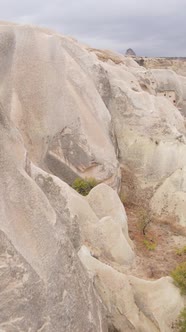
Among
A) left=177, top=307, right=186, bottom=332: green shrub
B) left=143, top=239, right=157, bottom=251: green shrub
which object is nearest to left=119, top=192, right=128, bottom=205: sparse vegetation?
left=143, top=239, right=157, bottom=251: green shrub

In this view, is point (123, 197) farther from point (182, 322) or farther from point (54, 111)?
point (182, 322)

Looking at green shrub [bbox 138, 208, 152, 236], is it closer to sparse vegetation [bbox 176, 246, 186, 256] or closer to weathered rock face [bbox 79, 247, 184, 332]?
sparse vegetation [bbox 176, 246, 186, 256]

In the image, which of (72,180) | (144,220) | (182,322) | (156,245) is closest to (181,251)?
(156,245)

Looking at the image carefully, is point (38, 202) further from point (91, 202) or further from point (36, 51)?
point (36, 51)

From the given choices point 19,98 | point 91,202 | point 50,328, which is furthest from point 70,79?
point 50,328

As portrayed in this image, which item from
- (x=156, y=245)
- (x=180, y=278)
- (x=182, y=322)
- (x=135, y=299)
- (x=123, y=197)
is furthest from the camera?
(x=123, y=197)

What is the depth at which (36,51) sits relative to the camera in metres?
17.9

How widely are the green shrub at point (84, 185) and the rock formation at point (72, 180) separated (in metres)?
0.52

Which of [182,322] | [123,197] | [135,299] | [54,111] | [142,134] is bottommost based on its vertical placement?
[123,197]

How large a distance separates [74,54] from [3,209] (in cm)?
1342

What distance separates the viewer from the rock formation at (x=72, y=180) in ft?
23.9

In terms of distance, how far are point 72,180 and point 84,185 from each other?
92 cm

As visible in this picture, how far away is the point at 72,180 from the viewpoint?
55.4ft

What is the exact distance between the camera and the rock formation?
23.9ft
